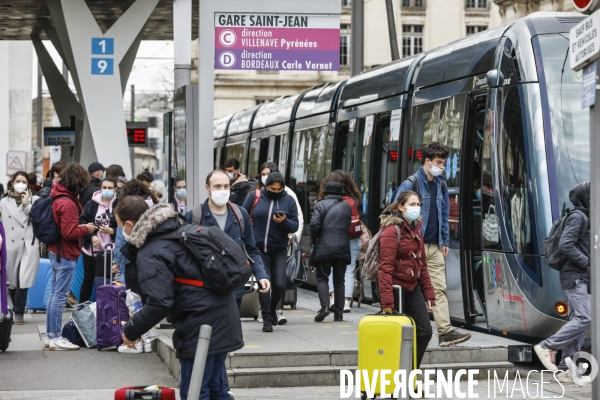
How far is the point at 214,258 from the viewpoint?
6176mm

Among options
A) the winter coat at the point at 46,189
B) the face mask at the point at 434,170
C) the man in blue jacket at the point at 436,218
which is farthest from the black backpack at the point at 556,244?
the winter coat at the point at 46,189

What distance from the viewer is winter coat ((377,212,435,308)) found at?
8.34 meters

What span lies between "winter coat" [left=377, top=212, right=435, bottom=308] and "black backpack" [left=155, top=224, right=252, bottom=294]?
225cm

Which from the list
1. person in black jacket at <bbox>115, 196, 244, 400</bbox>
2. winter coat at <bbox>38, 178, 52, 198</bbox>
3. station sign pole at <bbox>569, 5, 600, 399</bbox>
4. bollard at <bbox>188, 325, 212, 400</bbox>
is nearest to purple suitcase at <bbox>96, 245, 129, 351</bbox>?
winter coat at <bbox>38, 178, 52, 198</bbox>

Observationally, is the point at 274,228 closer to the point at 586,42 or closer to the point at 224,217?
the point at 224,217

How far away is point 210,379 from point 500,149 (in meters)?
4.99

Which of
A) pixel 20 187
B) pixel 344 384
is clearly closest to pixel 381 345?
pixel 344 384

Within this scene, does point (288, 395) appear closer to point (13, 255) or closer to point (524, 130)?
point (524, 130)

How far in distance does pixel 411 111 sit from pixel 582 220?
15.0 feet

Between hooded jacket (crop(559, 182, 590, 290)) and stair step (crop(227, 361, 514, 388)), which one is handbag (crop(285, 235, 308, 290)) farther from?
hooded jacket (crop(559, 182, 590, 290))

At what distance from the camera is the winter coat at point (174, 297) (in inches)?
237

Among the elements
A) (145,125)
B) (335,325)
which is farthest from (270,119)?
(335,325)

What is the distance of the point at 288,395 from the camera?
29.0 ft

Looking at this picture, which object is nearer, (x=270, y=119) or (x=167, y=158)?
(x=167, y=158)
